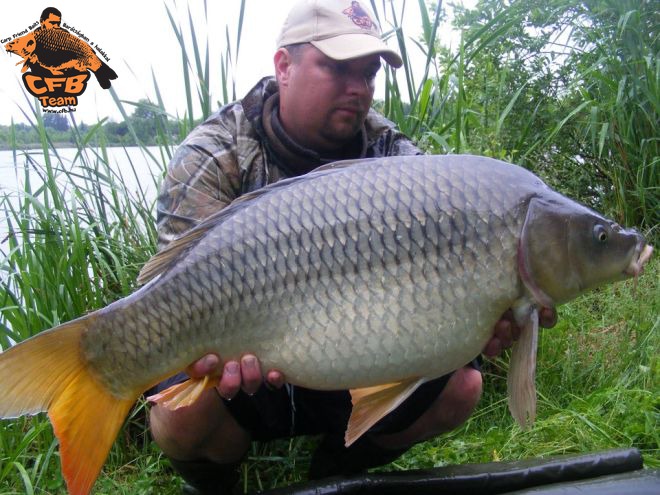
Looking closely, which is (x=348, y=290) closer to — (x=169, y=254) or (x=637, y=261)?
(x=169, y=254)

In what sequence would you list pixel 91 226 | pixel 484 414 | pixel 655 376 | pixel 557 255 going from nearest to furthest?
pixel 557 255, pixel 655 376, pixel 484 414, pixel 91 226

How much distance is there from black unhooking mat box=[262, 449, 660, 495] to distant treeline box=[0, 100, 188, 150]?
4.89 feet

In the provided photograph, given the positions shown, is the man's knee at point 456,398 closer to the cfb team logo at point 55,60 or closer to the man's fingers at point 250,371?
the man's fingers at point 250,371

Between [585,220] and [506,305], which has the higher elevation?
[585,220]

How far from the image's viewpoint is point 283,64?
2.05 m

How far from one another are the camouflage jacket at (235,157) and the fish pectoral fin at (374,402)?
0.68 m

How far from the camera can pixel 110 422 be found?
4.75 feet

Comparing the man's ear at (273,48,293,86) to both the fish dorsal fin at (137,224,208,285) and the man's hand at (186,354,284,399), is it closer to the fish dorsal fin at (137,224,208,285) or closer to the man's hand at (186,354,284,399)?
the fish dorsal fin at (137,224,208,285)

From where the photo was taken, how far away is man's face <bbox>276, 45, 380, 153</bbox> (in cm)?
194

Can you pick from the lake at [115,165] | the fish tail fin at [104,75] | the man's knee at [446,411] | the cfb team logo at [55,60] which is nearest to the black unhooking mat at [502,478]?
the man's knee at [446,411]

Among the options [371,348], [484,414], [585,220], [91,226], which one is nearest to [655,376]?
[484,414]

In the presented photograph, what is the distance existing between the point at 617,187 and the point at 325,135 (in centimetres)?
198

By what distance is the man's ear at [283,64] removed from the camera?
202 centimetres

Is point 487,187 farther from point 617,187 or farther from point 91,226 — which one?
point 617,187
